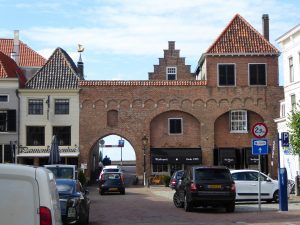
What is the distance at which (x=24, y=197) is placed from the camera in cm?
586

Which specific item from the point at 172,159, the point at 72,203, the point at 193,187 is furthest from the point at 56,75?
the point at 72,203

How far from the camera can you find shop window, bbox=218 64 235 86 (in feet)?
174

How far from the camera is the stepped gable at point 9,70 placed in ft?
173

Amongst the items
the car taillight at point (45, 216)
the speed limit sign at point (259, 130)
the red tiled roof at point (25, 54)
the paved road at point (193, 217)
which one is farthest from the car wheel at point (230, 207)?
the red tiled roof at point (25, 54)

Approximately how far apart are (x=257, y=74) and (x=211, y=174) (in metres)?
31.6

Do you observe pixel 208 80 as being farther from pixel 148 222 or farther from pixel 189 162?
pixel 148 222

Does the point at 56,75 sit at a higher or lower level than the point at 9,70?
lower

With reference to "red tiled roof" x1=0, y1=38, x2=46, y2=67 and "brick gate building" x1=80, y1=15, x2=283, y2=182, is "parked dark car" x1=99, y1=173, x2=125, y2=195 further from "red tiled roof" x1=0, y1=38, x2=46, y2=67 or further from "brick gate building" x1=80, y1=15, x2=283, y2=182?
"red tiled roof" x1=0, y1=38, x2=46, y2=67

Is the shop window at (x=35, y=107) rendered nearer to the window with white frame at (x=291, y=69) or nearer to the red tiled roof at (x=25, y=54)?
the red tiled roof at (x=25, y=54)

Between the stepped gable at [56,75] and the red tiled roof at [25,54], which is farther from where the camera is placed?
the red tiled roof at [25,54]

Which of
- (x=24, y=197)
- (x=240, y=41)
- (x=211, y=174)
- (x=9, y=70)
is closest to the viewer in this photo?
(x=24, y=197)

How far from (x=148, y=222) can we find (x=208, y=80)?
3547 cm

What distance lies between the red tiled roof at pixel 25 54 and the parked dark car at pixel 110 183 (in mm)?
24522

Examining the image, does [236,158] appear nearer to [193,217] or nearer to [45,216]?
[193,217]
